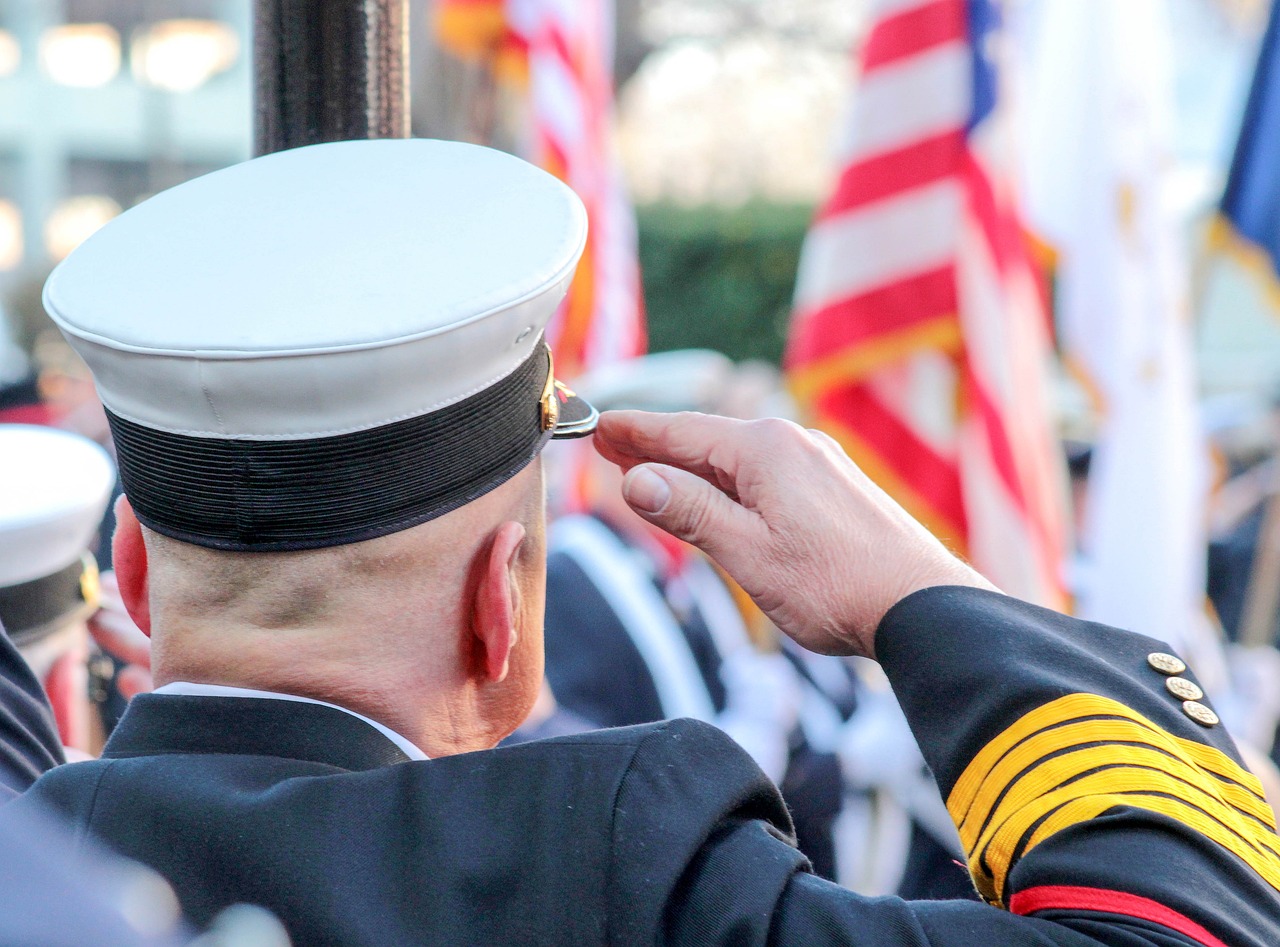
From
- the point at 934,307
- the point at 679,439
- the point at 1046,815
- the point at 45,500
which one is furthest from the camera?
the point at 934,307

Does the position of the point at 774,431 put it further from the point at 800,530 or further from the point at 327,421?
the point at 327,421

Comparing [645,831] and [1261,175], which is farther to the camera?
[1261,175]

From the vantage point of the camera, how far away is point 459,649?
1362 mm

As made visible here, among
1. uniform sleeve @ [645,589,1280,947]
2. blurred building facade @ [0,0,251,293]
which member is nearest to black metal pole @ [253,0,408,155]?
uniform sleeve @ [645,589,1280,947]

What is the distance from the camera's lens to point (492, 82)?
6.44 metres

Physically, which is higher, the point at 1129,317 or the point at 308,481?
the point at 308,481

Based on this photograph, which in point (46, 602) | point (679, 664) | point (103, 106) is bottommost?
point (103, 106)

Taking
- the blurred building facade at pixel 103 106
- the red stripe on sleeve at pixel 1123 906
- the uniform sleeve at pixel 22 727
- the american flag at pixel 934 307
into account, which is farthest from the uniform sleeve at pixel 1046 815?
the blurred building facade at pixel 103 106

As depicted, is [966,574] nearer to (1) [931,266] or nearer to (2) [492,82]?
(1) [931,266]

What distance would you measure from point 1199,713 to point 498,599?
2.48ft

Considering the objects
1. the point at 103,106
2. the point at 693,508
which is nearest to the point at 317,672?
the point at 693,508

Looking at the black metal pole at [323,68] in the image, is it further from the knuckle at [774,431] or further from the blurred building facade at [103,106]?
the blurred building facade at [103,106]

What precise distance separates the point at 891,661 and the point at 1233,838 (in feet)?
1.21

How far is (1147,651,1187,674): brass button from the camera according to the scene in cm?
147
